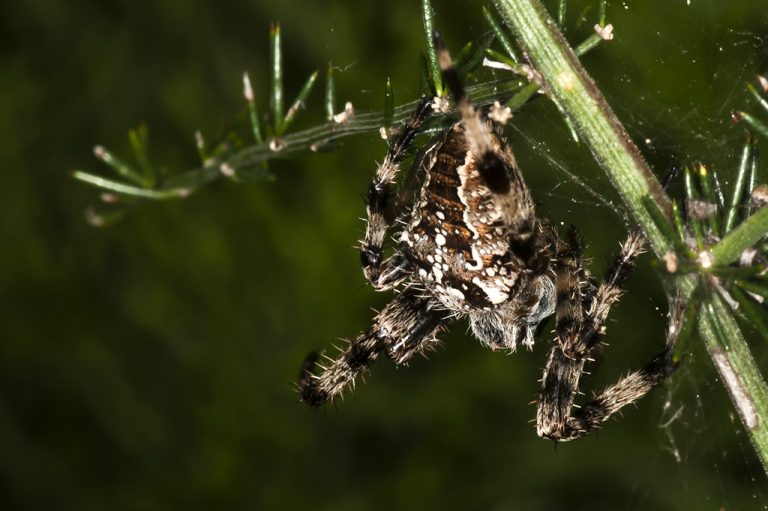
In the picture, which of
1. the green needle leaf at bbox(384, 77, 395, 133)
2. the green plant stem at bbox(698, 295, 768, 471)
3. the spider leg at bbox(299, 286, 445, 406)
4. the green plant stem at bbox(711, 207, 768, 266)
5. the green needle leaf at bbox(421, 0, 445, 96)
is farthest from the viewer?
the spider leg at bbox(299, 286, 445, 406)

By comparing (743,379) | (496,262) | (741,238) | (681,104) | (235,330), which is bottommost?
(743,379)

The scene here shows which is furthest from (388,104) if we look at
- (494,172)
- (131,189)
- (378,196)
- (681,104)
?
(681,104)

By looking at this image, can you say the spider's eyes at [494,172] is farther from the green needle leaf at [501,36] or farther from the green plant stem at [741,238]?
the green plant stem at [741,238]

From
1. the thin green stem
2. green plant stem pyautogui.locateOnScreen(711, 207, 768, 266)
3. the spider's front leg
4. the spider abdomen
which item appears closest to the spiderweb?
the spider's front leg

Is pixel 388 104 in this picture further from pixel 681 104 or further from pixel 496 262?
pixel 681 104

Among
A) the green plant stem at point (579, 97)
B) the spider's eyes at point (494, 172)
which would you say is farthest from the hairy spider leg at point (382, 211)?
the green plant stem at point (579, 97)

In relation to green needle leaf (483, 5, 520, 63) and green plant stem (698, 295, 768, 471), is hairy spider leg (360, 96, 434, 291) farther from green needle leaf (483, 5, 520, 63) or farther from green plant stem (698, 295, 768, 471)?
green plant stem (698, 295, 768, 471)
